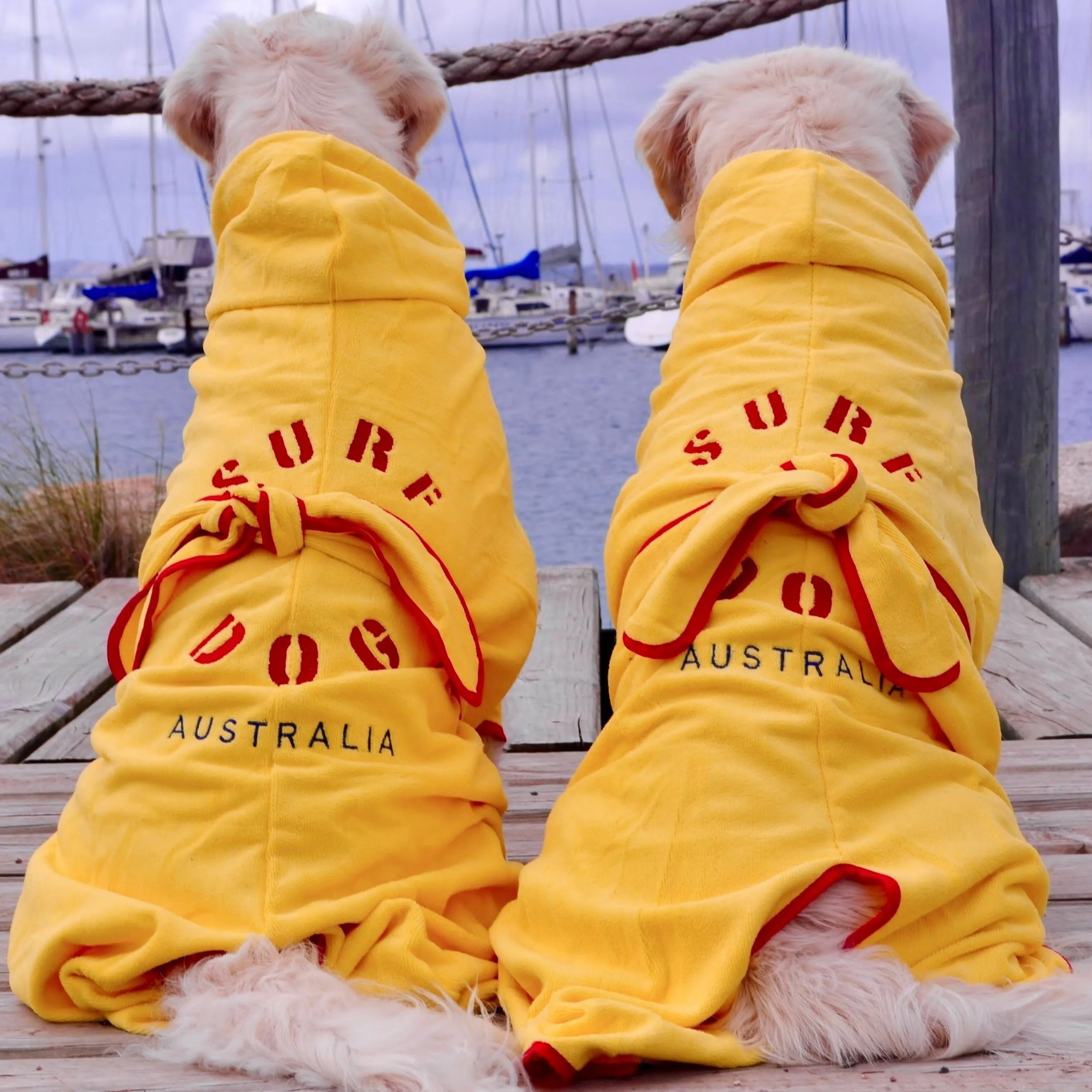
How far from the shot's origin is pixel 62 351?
25.9m

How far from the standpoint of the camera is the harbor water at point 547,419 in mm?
6125

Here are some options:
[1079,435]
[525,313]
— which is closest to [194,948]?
[1079,435]

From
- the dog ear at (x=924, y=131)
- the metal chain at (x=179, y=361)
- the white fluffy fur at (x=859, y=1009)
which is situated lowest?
the white fluffy fur at (x=859, y=1009)

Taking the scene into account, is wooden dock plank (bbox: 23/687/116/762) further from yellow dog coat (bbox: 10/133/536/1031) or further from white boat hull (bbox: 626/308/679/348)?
white boat hull (bbox: 626/308/679/348)

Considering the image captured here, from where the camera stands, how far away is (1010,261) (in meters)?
3.76

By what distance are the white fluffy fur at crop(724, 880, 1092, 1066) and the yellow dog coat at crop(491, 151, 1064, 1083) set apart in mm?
28

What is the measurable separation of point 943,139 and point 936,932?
144 centimetres

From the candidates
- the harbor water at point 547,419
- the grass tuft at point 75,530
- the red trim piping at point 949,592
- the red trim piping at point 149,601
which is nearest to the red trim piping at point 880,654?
the red trim piping at point 949,592

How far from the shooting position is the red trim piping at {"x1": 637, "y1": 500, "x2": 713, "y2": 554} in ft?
5.98

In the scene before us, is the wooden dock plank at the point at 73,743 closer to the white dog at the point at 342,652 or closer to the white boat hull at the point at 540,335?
the white dog at the point at 342,652

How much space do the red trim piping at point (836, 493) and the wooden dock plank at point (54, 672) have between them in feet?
6.41

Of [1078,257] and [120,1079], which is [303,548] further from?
[1078,257]

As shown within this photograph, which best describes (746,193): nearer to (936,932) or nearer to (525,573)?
(525,573)

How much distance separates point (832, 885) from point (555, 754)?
4.51 ft
